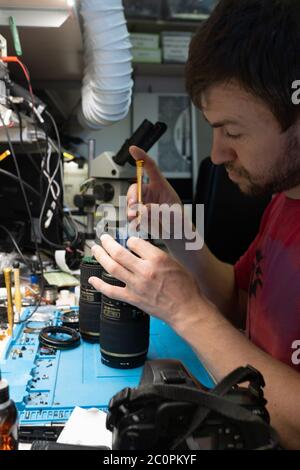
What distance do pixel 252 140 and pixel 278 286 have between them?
318 mm

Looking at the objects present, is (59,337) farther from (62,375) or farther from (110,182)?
(110,182)

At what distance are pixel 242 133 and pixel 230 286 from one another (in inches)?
21.2

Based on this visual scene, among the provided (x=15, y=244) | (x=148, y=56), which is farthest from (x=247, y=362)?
(x=148, y=56)

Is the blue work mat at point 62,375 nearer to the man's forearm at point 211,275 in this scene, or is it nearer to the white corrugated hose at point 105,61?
the man's forearm at point 211,275

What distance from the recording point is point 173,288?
707 mm

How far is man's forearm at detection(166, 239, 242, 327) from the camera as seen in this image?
1.14 metres

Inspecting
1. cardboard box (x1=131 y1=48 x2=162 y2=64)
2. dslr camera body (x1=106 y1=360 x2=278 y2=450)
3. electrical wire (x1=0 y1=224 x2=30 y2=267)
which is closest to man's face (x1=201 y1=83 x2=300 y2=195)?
dslr camera body (x1=106 y1=360 x2=278 y2=450)

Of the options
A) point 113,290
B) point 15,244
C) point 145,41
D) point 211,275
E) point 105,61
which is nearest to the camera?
point 113,290

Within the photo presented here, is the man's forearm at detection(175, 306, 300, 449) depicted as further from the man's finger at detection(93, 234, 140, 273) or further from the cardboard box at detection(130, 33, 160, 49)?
the cardboard box at detection(130, 33, 160, 49)

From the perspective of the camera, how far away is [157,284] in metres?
0.71

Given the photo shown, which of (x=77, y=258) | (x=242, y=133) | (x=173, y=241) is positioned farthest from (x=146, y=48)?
(x=242, y=133)

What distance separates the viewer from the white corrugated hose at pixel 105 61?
133cm

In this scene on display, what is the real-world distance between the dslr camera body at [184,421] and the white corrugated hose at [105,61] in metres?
1.23

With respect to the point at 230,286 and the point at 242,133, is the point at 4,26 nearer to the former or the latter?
the point at 242,133
